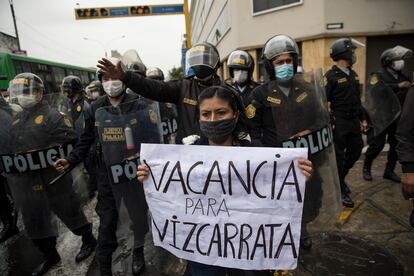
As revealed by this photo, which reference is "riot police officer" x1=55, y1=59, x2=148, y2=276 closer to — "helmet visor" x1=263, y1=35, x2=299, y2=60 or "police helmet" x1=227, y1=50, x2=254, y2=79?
"helmet visor" x1=263, y1=35, x2=299, y2=60

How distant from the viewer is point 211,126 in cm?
201

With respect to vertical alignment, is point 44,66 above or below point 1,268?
above

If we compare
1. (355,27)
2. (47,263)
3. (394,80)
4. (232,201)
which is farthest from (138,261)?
(355,27)

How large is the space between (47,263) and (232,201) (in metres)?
2.50

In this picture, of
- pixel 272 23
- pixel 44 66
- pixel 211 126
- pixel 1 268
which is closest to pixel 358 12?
pixel 272 23

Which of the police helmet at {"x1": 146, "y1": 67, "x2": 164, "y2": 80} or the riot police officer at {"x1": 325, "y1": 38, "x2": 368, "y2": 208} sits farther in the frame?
the police helmet at {"x1": 146, "y1": 67, "x2": 164, "y2": 80}

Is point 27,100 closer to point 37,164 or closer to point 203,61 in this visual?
point 37,164

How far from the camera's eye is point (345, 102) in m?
4.21

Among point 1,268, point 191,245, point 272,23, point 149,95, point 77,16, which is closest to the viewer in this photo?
point 191,245

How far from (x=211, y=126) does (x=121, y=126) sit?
106cm

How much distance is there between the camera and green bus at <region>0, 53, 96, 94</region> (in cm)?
1350

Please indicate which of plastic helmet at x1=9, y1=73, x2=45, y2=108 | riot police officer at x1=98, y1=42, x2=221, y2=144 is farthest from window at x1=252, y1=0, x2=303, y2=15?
plastic helmet at x1=9, y1=73, x2=45, y2=108

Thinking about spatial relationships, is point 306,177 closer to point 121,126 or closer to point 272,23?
point 121,126

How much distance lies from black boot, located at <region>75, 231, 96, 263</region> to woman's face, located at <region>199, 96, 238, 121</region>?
2.41 m
